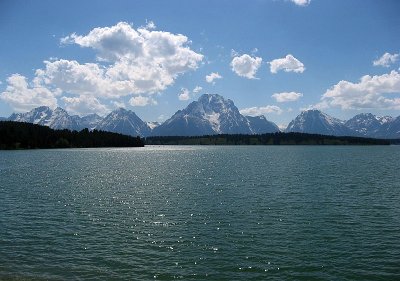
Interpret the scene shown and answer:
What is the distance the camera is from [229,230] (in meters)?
41.8

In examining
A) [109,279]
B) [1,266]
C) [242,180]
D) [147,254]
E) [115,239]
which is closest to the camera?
[109,279]

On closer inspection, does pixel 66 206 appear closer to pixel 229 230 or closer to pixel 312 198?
pixel 229 230

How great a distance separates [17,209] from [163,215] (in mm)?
21955

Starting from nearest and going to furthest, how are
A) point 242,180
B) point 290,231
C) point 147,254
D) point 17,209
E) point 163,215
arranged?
point 147,254
point 290,231
point 163,215
point 17,209
point 242,180

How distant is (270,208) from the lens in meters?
53.6

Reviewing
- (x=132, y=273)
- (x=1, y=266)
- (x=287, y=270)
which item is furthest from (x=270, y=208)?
(x=1, y=266)

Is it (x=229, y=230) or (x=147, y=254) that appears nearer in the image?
(x=147, y=254)

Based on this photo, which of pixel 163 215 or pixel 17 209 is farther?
pixel 17 209

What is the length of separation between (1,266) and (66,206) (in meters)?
25.7

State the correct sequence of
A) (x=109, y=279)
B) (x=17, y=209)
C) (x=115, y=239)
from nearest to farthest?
(x=109, y=279)
(x=115, y=239)
(x=17, y=209)

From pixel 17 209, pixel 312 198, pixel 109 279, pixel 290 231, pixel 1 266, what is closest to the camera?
pixel 109 279

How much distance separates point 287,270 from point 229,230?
12.6m

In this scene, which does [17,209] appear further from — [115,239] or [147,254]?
[147,254]

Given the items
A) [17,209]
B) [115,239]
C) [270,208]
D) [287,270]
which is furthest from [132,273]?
[17,209]
